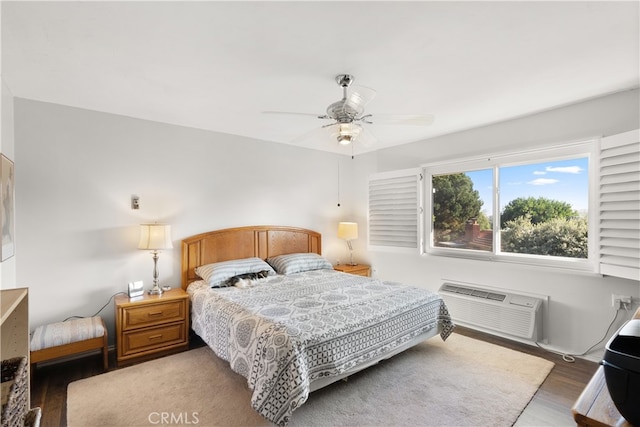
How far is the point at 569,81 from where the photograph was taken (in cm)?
242

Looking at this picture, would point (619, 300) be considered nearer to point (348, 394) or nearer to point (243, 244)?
point (348, 394)

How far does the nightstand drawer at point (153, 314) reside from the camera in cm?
277

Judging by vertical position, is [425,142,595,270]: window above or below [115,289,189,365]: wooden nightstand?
above

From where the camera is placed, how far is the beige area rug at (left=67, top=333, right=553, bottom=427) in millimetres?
2043

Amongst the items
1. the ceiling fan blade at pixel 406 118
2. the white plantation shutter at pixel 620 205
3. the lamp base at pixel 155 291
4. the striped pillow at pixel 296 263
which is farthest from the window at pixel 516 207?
the lamp base at pixel 155 291

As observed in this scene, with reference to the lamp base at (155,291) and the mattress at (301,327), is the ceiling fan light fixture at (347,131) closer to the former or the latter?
the mattress at (301,327)

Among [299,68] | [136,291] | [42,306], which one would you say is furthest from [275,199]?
[42,306]

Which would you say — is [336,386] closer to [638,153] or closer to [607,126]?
[638,153]

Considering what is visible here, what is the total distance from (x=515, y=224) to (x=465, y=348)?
1.53 meters

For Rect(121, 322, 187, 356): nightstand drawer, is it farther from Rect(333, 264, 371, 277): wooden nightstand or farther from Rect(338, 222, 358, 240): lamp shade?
Rect(338, 222, 358, 240): lamp shade

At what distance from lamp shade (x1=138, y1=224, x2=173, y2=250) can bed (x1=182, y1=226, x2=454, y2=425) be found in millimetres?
439

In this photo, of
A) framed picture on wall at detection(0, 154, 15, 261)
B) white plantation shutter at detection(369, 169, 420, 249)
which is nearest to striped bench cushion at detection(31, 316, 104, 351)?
framed picture on wall at detection(0, 154, 15, 261)

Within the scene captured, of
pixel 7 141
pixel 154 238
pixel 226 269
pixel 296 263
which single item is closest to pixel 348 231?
pixel 296 263

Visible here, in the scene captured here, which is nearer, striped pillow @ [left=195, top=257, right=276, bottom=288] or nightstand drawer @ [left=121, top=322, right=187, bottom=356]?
nightstand drawer @ [left=121, top=322, right=187, bottom=356]
